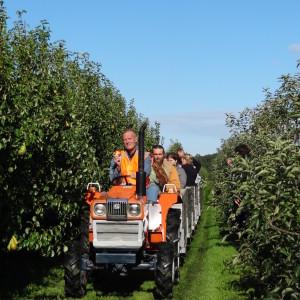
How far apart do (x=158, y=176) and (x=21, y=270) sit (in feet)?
9.92

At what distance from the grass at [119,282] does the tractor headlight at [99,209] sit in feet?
4.01

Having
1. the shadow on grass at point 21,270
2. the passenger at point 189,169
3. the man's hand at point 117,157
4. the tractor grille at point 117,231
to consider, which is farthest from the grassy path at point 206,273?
the shadow on grass at point 21,270

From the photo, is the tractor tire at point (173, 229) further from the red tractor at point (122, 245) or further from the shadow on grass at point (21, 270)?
the shadow on grass at point (21, 270)

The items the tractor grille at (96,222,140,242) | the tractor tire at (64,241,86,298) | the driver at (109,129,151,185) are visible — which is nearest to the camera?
the tractor grille at (96,222,140,242)

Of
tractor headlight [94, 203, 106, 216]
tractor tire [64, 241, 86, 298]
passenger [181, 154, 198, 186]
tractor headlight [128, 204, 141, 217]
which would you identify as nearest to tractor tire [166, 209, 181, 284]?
tractor headlight [128, 204, 141, 217]

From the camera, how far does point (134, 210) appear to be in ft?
27.7

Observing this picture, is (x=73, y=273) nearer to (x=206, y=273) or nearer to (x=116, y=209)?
(x=116, y=209)

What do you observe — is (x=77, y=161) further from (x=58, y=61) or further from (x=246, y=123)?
(x=246, y=123)

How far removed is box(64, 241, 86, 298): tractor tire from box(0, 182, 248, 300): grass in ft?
0.65

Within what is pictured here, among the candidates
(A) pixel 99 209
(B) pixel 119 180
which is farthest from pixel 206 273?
(A) pixel 99 209

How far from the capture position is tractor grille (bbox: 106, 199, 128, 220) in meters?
8.38

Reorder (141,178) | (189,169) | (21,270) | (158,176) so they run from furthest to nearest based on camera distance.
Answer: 1. (189,169)
2. (21,270)
3. (158,176)
4. (141,178)

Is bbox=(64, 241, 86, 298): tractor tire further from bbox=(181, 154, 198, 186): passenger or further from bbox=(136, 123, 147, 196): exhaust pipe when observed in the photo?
bbox=(181, 154, 198, 186): passenger

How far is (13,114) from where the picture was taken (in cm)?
783
